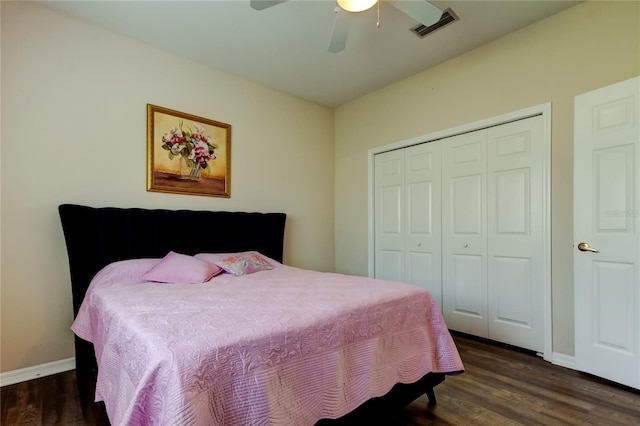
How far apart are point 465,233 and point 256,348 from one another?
260 cm

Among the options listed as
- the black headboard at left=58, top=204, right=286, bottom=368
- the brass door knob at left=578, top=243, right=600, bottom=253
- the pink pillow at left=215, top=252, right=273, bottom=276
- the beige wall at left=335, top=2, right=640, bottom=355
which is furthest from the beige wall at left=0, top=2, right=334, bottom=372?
the brass door knob at left=578, top=243, right=600, bottom=253

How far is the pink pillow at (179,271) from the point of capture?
7.63ft

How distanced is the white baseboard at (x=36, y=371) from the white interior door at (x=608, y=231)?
375 centimetres

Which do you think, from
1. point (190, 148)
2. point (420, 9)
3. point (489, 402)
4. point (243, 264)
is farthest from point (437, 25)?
point (489, 402)

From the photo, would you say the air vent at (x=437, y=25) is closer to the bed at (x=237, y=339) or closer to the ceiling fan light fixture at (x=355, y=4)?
the ceiling fan light fixture at (x=355, y=4)

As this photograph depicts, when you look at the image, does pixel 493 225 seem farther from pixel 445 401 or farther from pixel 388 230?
pixel 445 401

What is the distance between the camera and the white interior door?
209 centimetres

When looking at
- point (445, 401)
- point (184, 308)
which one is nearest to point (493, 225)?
point (445, 401)

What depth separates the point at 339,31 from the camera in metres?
2.23

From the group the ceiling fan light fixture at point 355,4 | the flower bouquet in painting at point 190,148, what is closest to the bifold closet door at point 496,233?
the ceiling fan light fixture at point 355,4

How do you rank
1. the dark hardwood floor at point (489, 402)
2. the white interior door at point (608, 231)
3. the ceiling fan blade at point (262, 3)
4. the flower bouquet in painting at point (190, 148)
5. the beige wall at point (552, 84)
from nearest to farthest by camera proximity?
1. the dark hardwood floor at point (489, 402)
2. the ceiling fan blade at point (262, 3)
3. the white interior door at point (608, 231)
4. the beige wall at point (552, 84)
5. the flower bouquet in painting at point (190, 148)

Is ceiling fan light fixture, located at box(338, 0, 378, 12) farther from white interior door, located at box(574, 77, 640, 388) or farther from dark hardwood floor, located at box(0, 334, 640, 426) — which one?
dark hardwood floor, located at box(0, 334, 640, 426)

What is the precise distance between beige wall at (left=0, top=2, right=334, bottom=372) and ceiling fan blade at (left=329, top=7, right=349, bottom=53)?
1509 mm

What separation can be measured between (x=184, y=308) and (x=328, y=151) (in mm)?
3238
